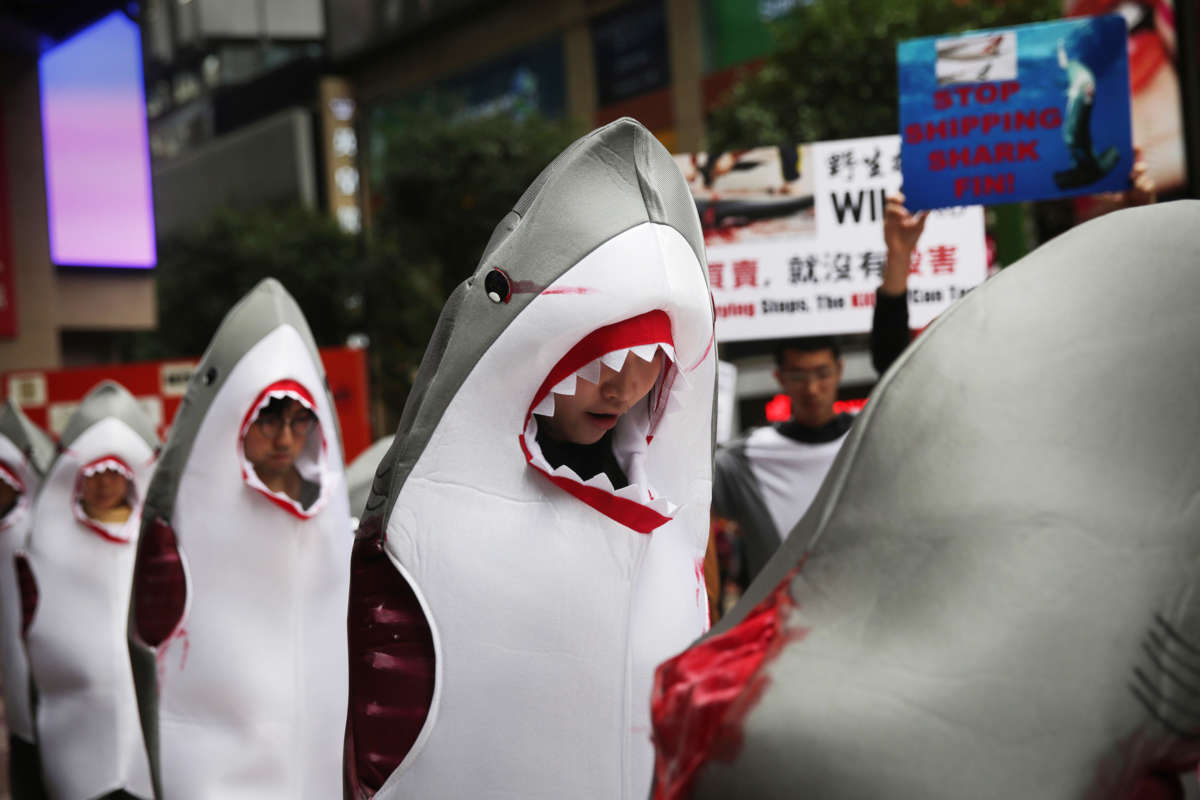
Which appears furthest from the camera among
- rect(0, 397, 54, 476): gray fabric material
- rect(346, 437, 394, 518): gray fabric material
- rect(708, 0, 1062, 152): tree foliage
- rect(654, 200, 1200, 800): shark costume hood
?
rect(708, 0, 1062, 152): tree foliage

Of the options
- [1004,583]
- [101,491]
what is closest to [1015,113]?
[1004,583]

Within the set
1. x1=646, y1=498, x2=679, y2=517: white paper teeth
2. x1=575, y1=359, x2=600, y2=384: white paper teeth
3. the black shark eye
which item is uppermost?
the black shark eye

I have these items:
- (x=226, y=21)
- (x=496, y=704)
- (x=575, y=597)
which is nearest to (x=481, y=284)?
(x=575, y=597)

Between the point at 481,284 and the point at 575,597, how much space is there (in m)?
0.51

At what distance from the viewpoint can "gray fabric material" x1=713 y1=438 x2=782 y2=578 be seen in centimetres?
399

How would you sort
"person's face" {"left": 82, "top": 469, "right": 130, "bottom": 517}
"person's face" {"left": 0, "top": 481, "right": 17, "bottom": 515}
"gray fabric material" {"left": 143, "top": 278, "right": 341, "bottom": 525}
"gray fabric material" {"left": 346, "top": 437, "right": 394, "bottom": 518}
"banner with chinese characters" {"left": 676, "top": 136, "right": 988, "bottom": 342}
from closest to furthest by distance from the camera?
"gray fabric material" {"left": 143, "top": 278, "right": 341, "bottom": 525} < "banner with chinese characters" {"left": 676, "top": 136, "right": 988, "bottom": 342} < "gray fabric material" {"left": 346, "top": 437, "right": 394, "bottom": 518} < "person's face" {"left": 82, "top": 469, "right": 130, "bottom": 517} < "person's face" {"left": 0, "top": 481, "right": 17, "bottom": 515}

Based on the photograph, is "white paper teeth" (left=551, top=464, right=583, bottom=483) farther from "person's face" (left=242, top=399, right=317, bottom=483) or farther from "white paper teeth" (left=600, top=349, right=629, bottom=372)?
"person's face" (left=242, top=399, right=317, bottom=483)

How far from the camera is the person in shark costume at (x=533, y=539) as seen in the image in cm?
204

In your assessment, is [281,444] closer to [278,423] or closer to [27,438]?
[278,423]

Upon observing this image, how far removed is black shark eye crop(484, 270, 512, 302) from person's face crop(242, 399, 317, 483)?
1762 millimetres

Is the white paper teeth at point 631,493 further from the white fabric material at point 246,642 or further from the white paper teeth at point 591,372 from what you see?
the white fabric material at point 246,642

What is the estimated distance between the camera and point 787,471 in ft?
13.1

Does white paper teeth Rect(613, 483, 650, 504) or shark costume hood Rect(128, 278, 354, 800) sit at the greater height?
white paper teeth Rect(613, 483, 650, 504)

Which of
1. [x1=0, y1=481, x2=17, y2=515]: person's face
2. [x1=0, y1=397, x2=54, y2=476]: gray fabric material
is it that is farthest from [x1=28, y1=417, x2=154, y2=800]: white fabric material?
[x1=0, y1=397, x2=54, y2=476]: gray fabric material
